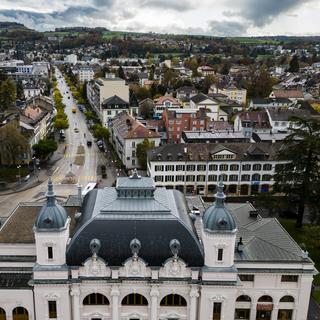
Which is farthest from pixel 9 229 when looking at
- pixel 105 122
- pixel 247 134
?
pixel 105 122

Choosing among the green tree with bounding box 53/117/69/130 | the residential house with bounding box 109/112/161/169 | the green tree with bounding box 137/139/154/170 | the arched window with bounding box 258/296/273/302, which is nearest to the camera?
the arched window with bounding box 258/296/273/302

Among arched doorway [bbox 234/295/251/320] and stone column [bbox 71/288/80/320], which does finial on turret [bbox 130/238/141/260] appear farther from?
arched doorway [bbox 234/295/251/320]

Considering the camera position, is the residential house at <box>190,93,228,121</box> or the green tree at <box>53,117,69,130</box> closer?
the green tree at <box>53,117,69,130</box>

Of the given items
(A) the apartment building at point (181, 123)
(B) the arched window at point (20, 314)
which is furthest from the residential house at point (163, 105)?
(B) the arched window at point (20, 314)

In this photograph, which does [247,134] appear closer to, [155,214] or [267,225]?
[267,225]

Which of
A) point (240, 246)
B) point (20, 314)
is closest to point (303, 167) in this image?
point (240, 246)

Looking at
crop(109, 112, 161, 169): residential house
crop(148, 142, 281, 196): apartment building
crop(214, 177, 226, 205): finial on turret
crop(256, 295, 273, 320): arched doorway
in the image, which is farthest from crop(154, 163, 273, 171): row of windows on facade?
crop(214, 177, 226, 205): finial on turret

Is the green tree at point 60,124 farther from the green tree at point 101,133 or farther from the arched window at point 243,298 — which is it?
the arched window at point 243,298
